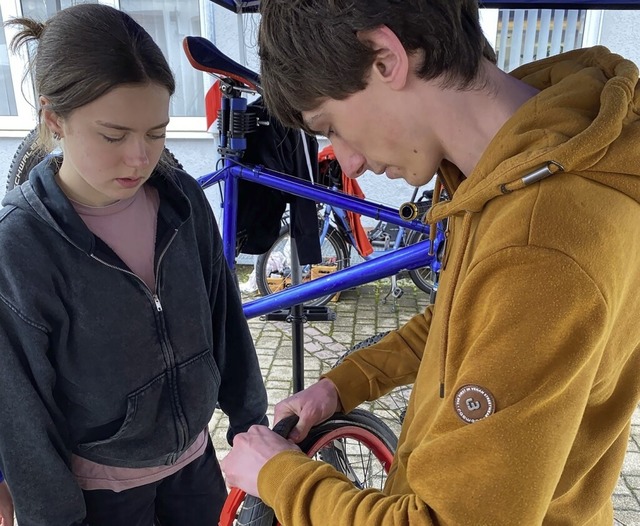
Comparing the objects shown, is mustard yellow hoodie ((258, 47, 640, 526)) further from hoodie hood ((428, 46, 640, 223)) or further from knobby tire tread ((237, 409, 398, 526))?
knobby tire tread ((237, 409, 398, 526))

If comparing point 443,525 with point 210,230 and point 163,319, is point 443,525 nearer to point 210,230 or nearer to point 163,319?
point 163,319

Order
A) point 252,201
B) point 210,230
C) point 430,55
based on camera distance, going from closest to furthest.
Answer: point 430,55 < point 210,230 < point 252,201

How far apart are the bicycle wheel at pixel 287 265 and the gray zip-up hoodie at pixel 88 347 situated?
10.1 feet

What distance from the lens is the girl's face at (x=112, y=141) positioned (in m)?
1.27

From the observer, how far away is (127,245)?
1.41 m

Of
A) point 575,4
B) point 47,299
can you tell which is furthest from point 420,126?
point 575,4

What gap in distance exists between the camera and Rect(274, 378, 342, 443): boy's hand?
117 centimetres

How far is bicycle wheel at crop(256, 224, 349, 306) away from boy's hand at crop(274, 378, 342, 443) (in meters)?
3.40

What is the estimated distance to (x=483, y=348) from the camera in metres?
0.66

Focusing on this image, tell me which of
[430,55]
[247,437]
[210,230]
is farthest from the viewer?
[210,230]

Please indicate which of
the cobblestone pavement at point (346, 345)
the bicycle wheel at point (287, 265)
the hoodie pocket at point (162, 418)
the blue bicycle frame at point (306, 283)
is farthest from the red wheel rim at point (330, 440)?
the bicycle wheel at point (287, 265)

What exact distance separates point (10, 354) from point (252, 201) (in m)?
1.79

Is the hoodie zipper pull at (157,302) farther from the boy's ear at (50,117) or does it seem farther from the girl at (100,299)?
the boy's ear at (50,117)

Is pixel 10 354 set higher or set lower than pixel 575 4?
lower
